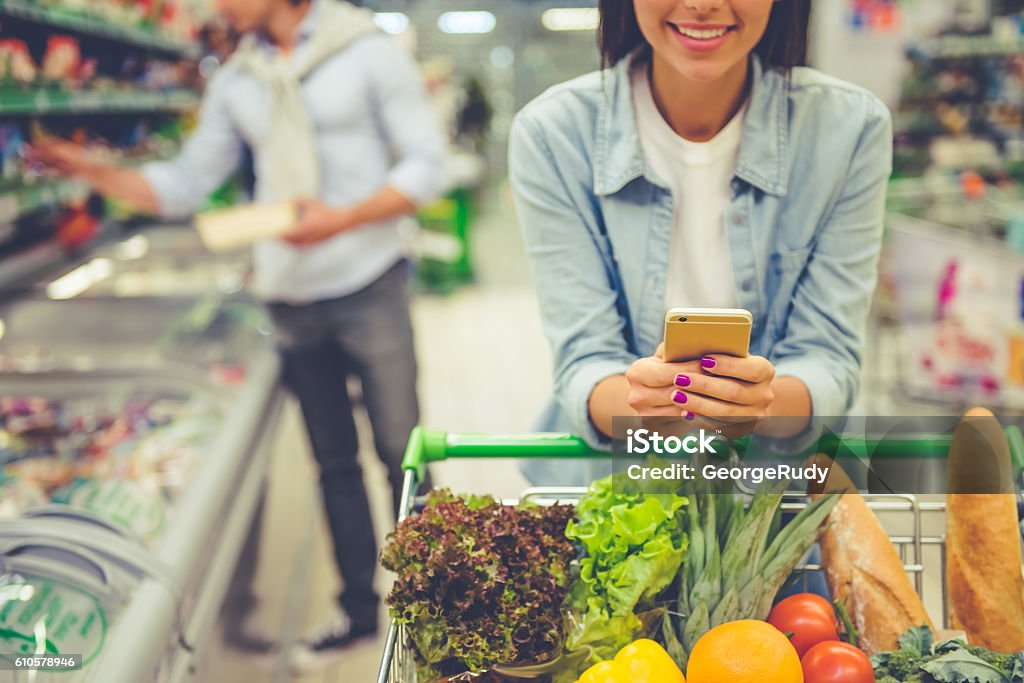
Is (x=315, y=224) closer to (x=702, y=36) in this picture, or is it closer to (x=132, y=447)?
(x=132, y=447)

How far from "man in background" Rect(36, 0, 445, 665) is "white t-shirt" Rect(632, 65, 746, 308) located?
136cm

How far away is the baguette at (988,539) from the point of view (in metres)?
1.11

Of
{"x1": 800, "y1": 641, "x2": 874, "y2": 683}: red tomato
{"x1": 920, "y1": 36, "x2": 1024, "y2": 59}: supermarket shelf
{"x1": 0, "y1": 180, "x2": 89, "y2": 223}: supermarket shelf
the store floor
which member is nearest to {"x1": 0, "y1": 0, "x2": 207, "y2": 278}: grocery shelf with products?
{"x1": 0, "y1": 180, "x2": 89, "y2": 223}: supermarket shelf

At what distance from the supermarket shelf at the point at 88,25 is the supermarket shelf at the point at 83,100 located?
0.67 ft

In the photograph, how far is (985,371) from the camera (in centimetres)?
390

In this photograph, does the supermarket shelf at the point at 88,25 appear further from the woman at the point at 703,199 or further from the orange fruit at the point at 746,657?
the orange fruit at the point at 746,657

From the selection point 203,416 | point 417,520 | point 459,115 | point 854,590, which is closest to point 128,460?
point 203,416

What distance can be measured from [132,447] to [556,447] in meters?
1.55

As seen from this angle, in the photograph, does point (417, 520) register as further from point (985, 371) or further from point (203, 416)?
point (985, 371)

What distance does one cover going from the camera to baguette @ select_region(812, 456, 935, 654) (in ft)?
3.72

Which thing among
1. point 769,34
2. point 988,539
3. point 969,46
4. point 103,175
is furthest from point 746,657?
point 969,46

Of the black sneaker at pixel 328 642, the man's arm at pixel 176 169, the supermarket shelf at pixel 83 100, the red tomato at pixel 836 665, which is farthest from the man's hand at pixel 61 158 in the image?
the red tomato at pixel 836 665

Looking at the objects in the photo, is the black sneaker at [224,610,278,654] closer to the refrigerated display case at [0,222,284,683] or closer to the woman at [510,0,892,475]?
the refrigerated display case at [0,222,284,683]

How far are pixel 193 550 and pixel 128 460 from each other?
0.61 meters
